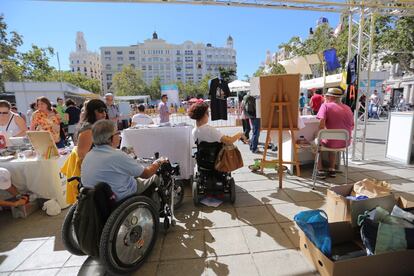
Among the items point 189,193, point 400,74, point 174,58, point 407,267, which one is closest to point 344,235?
point 407,267

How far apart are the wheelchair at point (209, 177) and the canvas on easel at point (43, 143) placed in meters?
1.95

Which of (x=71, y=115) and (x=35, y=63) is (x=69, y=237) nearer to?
(x=71, y=115)

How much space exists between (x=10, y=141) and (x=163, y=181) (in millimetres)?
3015

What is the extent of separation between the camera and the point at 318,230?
183 centimetres

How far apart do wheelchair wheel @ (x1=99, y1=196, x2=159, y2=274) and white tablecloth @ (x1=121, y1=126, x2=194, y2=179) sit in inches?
67.1

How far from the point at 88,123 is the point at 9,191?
65.7 inches

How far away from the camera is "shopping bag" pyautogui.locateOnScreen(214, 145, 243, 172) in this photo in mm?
2824

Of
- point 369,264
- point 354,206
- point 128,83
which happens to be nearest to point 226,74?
point 354,206

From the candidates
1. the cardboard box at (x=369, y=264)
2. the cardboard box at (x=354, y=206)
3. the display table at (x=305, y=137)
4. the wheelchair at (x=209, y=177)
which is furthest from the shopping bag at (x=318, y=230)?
the display table at (x=305, y=137)

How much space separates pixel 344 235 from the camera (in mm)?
2092

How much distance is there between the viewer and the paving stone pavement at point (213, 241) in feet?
6.39

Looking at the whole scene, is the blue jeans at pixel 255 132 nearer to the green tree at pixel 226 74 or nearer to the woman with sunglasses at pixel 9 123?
the green tree at pixel 226 74

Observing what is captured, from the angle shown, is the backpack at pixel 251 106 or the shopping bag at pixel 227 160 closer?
the shopping bag at pixel 227 160

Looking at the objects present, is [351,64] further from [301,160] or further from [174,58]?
[174,58]
